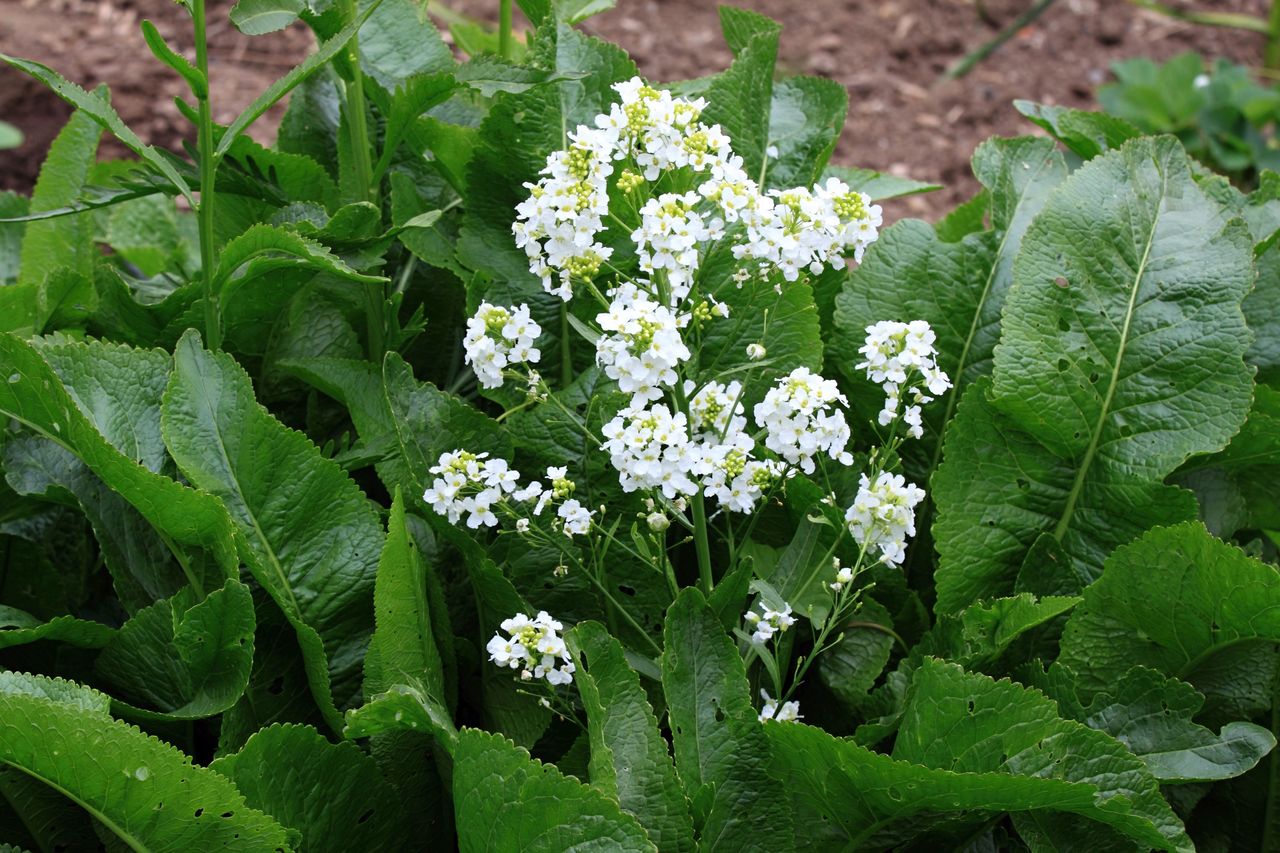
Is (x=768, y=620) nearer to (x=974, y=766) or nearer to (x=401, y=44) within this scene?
(x=974, y=766)

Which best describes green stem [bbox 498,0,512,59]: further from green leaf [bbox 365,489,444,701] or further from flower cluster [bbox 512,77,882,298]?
green leaf [bbox 365,489,444,701]

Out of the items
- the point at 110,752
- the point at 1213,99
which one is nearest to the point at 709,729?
the point at 110,752

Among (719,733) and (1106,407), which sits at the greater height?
(1106,407)

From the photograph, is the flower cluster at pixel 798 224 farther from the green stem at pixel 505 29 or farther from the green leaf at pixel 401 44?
the green leaf at pixel 401 44

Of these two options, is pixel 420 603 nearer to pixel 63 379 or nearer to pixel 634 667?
pixel 634 667

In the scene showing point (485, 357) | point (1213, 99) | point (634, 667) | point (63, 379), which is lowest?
point (1213, 99)

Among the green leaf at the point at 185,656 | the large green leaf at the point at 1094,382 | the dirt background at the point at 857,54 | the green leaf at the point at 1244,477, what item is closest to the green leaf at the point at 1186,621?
the large green leaf at the point at 1094,382

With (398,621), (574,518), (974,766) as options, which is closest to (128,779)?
(398,621)
